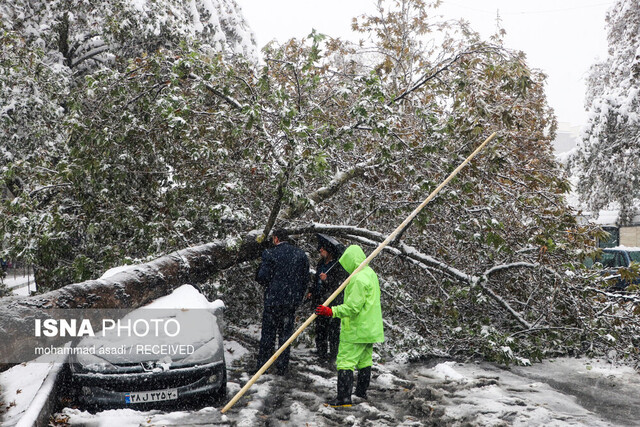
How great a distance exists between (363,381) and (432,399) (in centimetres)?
74

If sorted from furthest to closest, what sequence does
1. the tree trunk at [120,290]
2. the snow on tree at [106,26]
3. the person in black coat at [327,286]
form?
the snow on tree at [106,26]
the person in black coat at [327,286]
the tree trunk at [120,290]

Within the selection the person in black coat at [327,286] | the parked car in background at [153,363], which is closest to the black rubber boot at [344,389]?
the parked car in background at [153,363]

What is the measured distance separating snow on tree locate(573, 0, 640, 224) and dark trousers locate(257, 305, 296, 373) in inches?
487

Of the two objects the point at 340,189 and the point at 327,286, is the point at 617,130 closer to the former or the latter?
the point at 340,189

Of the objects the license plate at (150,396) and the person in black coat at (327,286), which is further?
the person in black coat at (327,286)

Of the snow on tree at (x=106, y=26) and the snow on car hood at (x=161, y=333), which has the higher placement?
the snow on tree at (x=106, y=26)

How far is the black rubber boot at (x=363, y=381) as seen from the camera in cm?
506

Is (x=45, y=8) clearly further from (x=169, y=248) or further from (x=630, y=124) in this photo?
(x=630, y=124)

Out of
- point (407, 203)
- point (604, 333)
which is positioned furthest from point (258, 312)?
point (604, 333)

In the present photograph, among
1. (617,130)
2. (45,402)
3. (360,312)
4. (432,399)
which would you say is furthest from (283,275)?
(617,130)

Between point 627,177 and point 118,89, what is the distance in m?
14.8

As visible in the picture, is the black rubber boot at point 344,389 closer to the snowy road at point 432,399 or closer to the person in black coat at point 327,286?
the snowy road at point 432,399

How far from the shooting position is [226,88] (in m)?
6.88

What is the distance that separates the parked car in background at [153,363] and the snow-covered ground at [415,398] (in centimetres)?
16
